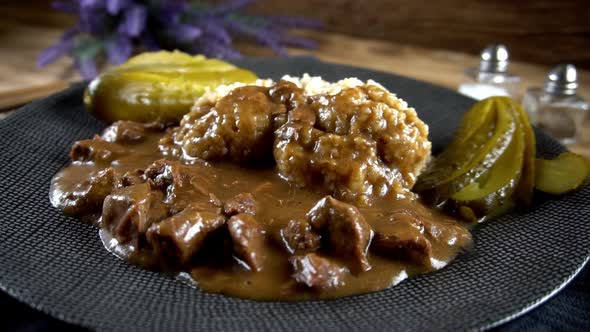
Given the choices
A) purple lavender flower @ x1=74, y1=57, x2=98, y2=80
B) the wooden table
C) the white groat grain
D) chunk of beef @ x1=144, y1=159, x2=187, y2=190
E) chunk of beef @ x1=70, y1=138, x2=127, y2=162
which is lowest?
the wooden table

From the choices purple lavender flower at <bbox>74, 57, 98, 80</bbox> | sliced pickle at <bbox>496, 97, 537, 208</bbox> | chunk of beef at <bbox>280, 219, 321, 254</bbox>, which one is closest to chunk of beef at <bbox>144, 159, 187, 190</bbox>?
chunk of beef at <bbox>280, 219, 321, 254</bbox>

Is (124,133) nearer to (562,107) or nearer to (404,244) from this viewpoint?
(404,244)

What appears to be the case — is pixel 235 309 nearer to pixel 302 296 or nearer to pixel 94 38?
pixel 302 296

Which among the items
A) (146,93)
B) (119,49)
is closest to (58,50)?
(119,49)

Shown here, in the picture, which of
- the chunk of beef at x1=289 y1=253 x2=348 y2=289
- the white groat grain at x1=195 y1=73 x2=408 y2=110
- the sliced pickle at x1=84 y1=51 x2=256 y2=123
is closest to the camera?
the chunk of beef at x1=289 y1=253 x2=348 y2=289

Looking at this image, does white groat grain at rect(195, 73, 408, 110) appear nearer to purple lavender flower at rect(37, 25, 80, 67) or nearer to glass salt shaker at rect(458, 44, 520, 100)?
glass salt shaker at rect(458, 44, 520, 100)

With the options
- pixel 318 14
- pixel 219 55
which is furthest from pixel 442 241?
pixel 318 14

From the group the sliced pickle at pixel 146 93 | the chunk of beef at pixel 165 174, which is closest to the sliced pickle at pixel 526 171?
the chunk of beef at pixel 165 174

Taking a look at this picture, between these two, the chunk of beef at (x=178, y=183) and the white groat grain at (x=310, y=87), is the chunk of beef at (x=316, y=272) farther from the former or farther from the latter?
the white groat grain at (x=310, y=87)
